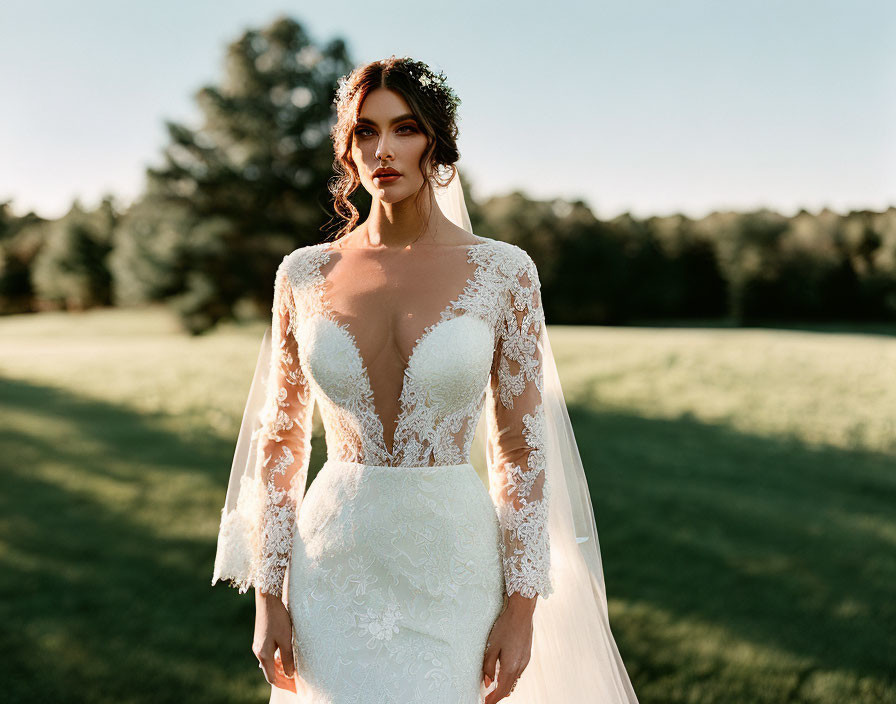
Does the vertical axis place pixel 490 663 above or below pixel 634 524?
above

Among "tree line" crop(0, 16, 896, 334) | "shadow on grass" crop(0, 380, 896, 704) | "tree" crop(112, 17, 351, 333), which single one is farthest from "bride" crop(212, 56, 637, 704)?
"tree" crop(112, 17, 351, 333)

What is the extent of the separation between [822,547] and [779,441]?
12.4ft

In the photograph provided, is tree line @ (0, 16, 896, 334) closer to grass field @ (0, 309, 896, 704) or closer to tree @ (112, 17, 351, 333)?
tree @ (112, 17, 351, 333)

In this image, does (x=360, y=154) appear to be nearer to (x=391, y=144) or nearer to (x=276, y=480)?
(x=391, y=144)

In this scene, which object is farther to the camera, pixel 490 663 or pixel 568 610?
pixel 568 610

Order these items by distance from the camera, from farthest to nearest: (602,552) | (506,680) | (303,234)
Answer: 1. (303,234)
2. (602,552)
3. (506,680)

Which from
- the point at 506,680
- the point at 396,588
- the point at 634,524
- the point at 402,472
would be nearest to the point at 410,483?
the point at 402,472

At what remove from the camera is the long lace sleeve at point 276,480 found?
8.14 feet

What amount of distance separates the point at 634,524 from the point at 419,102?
698 cm

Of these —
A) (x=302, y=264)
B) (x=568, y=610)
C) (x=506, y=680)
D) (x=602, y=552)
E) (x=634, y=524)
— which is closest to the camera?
(x=506, y=680)

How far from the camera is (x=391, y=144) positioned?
7.83 feet

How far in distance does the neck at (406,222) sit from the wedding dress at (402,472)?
49mm

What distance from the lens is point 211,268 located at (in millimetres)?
20328

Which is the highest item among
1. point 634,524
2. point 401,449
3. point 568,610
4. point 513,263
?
point 513,263
